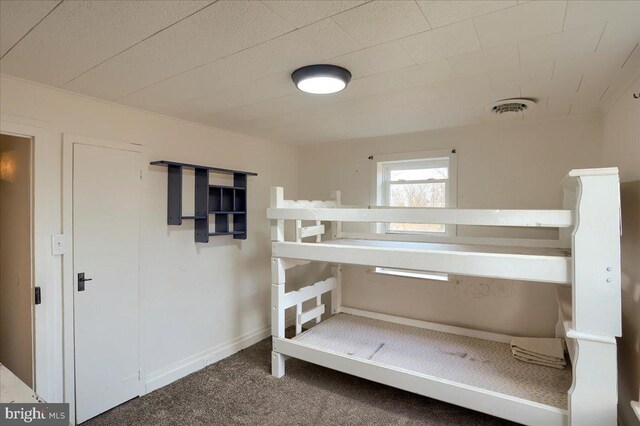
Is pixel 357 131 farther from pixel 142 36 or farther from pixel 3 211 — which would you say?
pixel 3 211

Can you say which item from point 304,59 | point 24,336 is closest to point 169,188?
point 24,336

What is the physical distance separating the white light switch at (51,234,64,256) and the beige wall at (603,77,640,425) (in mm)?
3268

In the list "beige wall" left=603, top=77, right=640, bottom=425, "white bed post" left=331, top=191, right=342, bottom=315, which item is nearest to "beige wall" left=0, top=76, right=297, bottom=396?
"white bed post" left=331, top=191, right=342, bottom=315

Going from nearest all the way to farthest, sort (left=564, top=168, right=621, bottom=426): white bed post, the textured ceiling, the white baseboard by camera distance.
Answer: the textured ceiling → (left=564, top=168, right=621, bottom=426): white bed post → the white baseboard

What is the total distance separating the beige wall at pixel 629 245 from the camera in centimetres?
174

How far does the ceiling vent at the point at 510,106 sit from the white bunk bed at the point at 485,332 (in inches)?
22.8

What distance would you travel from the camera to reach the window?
3.16m

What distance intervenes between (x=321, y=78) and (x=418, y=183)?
193 centimetres

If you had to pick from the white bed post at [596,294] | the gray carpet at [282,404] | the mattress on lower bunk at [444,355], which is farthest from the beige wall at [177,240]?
the white bed post at [596,294]

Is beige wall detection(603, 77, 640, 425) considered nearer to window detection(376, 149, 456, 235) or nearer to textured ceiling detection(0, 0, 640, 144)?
textured ceiling detection(0, 0, 640, 144)

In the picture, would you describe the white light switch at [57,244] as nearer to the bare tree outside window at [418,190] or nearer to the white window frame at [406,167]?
the white window frame at [406,167]

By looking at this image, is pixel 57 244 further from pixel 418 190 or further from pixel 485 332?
pixel 485 332

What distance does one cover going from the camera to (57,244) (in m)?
2.12

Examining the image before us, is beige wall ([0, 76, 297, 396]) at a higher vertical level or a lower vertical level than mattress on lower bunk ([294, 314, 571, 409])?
higher
